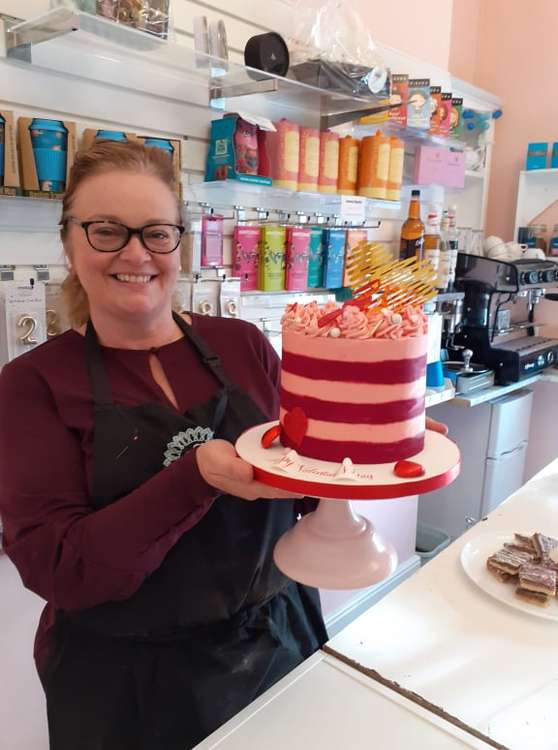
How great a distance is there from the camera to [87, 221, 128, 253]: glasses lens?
1095mm

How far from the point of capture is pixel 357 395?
90 cm

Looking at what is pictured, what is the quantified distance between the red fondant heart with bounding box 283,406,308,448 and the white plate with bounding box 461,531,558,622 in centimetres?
55

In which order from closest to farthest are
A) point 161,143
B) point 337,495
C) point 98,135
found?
point 337,495 → point 98,135 → point 161,143

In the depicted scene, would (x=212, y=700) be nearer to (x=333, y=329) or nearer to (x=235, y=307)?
(x=333, y=329)

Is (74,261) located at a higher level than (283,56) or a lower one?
lower

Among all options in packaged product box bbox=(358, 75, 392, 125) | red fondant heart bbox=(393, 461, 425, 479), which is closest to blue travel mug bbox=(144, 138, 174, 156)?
packaged product box bbox=(358, 75, 392, 125)

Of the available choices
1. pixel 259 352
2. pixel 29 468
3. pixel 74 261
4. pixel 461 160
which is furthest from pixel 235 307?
pixel 461 160

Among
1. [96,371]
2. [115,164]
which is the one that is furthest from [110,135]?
[96,371]

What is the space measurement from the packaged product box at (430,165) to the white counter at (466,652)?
2135 mm

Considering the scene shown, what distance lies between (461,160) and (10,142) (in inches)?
92.0

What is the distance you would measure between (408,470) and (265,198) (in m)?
1.67

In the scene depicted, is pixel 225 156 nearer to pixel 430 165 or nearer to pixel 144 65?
pixel 144 65

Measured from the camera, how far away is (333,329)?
90cm

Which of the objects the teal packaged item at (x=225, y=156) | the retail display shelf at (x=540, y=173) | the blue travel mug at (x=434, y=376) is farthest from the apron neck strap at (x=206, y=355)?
the retail display shelf at (x=540, y=173)
